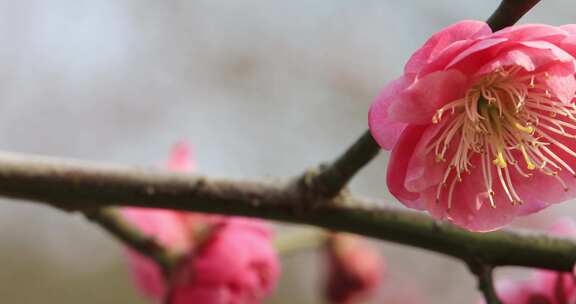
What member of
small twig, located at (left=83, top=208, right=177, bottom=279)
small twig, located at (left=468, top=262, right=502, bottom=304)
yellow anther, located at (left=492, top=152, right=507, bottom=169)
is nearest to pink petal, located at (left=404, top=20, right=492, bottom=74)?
yellow anther, located at (left=492, top=152, right=507, bottom=169)

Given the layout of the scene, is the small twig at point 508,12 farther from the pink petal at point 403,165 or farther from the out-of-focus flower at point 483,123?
the pink petal at point 403,165

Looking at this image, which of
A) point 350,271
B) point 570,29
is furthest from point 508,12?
point 350,271

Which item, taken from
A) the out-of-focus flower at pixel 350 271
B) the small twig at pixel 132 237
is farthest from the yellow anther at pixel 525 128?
the out-of-focus flower at pixel 350 271

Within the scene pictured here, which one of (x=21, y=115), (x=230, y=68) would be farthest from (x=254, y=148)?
(x=21, y=115)

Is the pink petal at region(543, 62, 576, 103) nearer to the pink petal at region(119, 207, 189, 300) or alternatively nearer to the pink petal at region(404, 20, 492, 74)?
the pink petal at region(404, 20, 492, 74)

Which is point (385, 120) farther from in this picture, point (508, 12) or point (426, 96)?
point (508, 12)

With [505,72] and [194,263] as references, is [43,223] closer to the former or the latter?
[194,263]
